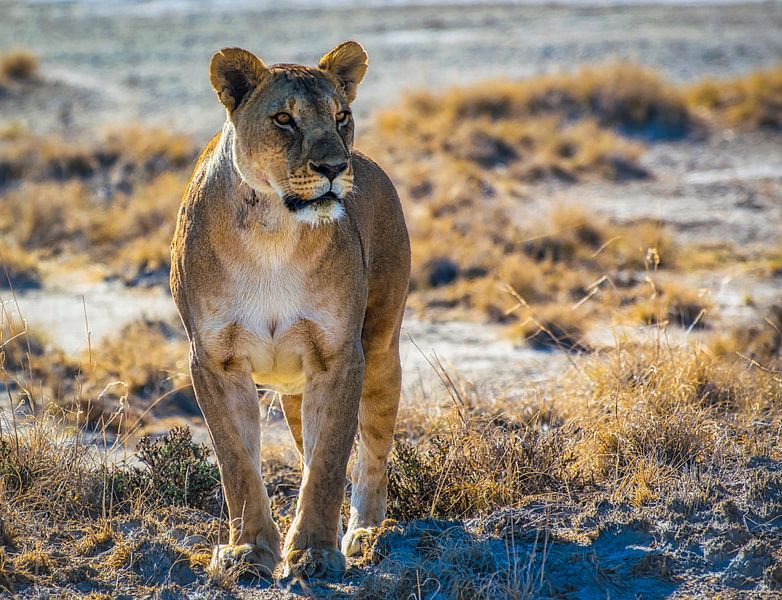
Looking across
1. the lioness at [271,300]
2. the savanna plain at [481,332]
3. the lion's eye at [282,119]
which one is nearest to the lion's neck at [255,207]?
the lioness at [271,300]

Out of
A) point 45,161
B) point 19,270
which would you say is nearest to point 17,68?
point 45,161

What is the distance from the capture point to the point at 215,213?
4.75m

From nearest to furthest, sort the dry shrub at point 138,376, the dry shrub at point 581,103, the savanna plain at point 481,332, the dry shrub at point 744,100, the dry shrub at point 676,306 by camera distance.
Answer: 1. the savanna plain at point 481,332
2. the dry shrub at point 138,376
3. the dry shrub at point 676,306
4. the dry shrub at point 581,103
5. the dry shrub at point 744,100

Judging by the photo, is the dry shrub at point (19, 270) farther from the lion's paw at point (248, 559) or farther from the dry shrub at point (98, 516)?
the lion's paw at point (248, 559)

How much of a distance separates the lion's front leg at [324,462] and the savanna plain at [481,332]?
0.16 m

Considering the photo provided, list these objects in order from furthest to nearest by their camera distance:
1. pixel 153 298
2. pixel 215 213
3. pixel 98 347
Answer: pixel 153 298 → pixel 98 347 → pixel 215 213

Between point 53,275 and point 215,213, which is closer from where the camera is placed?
point 215,213

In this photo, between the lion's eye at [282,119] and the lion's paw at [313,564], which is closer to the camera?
the lion's eye at [282,119]

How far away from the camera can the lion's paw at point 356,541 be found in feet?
17.1

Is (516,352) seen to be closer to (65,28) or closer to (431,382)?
(431,382)

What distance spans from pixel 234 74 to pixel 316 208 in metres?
0.78

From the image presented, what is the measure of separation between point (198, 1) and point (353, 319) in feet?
136

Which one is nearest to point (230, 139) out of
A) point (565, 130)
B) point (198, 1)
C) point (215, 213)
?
point (215, 213)

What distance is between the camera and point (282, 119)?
14.8 feet
